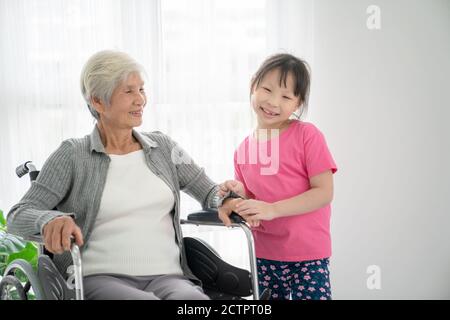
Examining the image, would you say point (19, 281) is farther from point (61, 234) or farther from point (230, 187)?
point (230, 187)

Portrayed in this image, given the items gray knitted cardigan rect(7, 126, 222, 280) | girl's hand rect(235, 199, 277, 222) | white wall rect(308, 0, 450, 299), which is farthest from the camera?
white wall rect(308, 0, 450, 299)

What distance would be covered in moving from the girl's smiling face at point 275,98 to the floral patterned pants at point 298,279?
1.65 ft

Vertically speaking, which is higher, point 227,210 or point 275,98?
point 275,98

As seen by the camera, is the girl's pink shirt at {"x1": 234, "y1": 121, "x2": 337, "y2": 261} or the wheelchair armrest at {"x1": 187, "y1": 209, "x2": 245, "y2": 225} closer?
the wheelchair armrest at {"x1": 187, "y1": 209, "x2": 245, "y2": 225}

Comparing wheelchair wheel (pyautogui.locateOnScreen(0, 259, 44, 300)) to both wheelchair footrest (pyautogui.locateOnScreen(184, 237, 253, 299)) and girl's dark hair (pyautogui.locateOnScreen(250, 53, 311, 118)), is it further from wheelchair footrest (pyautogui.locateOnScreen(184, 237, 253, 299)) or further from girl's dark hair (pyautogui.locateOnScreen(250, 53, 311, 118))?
girl's dark hair (pyautogui.locateOnScreen(250, 53, 311, 118))

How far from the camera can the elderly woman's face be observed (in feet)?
5.63

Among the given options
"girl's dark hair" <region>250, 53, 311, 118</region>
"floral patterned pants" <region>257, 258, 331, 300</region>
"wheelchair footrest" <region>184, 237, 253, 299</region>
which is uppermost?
"girl's dark hair" <region>250, 53, 311, 118</region>

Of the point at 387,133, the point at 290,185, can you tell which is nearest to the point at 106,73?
the point at 290,185

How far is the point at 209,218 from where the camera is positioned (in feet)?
5.65

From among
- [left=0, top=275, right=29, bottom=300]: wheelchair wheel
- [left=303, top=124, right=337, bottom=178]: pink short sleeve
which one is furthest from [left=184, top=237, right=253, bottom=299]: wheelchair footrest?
[left=0, top=275, right=29, bottom=300]: wheelchair wheel

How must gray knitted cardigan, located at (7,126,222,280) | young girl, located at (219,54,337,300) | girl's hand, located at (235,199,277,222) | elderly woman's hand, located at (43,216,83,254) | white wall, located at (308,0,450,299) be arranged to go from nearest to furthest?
elderly woman's hand, located at (43,216,83,254) → gray knitted cardigan, located at (7,126,222,280) → girl's hand, located at (235,199,277,222) → young girl, located at (219,54,337,300) → white wall, located at (308,0,450,299)

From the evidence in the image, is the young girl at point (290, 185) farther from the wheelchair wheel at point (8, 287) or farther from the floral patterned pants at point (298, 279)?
the wheelchair wheel at point (8, 287)

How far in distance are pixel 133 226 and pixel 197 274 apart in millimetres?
278

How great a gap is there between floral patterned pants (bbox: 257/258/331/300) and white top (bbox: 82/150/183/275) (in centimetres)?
36
